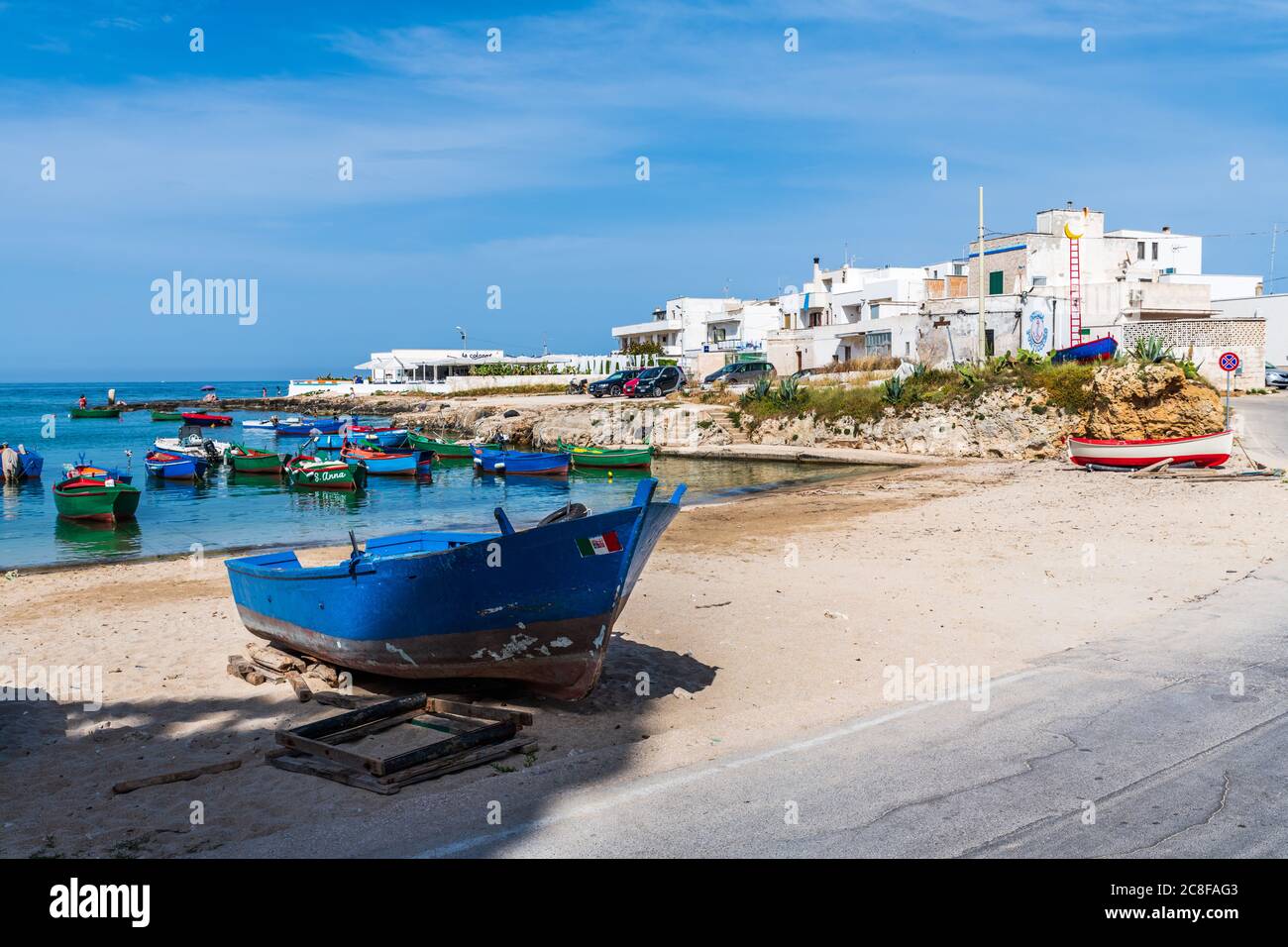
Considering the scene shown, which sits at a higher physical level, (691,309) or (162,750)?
(691,309)

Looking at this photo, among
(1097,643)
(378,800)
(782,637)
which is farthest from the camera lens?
(782,637)

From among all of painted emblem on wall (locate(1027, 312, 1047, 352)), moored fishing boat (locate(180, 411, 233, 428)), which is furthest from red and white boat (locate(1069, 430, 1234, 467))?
moored fishing boat (locate(180, 411, 233, 428))

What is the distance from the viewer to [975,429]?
39.5 m

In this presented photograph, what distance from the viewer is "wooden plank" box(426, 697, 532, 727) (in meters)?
8.70

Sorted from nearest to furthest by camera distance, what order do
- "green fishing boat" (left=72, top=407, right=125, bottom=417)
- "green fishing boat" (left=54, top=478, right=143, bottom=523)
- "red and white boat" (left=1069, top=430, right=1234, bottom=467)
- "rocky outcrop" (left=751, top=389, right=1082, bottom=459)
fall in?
"red and white boat" (left=1069, top=430, right=1234, bottom=467), "green fishing boat" (left=54, top=478, right=143, bottom=523), "rocky outcrop" (left=751, top=389, right=1082, bottom=459), "green fishing boat" (left=72, top=407, right=125, bottom=417)

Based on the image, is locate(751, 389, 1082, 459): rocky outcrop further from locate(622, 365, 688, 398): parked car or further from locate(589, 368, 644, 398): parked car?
locate(589, 368, 644, 398): parked car

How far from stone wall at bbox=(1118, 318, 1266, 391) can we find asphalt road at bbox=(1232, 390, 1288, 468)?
5.49ft

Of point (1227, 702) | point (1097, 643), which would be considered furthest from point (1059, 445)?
point (1227, 702)

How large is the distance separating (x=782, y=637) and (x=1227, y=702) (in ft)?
15.5
